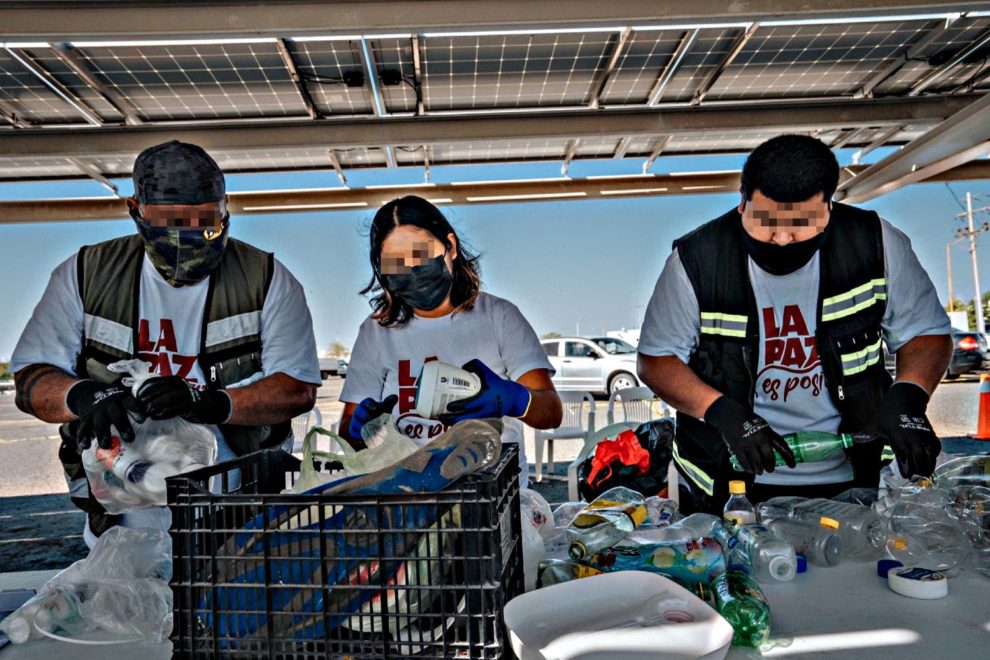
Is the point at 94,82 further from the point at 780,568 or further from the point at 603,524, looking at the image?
the point at 780,568

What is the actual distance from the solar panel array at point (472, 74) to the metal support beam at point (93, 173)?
54 mm

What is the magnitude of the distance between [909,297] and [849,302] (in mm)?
206

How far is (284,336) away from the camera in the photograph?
2.35 metres

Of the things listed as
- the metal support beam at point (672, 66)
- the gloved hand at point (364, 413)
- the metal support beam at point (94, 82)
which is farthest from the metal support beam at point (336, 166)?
the gloved hand at point (364, 413)

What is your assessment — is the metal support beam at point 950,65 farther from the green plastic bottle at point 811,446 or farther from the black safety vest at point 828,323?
the green plastic bottle at point 811,446

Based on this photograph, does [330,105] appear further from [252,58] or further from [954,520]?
[954,520]

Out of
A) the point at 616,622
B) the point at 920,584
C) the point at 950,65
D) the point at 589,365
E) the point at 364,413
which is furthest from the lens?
the point at 589,365

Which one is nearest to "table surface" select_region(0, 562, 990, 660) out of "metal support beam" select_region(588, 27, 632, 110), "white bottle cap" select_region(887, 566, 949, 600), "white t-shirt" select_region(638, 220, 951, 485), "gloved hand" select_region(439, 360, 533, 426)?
"white bottle cap" select_region(887, 566, 949, 600)

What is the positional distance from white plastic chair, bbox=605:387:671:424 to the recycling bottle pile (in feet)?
15.0

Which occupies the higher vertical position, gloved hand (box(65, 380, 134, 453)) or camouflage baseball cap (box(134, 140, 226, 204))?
camouflage baseball cap (box(134, 140, 226, 204))

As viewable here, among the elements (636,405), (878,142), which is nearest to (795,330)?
(878,142)

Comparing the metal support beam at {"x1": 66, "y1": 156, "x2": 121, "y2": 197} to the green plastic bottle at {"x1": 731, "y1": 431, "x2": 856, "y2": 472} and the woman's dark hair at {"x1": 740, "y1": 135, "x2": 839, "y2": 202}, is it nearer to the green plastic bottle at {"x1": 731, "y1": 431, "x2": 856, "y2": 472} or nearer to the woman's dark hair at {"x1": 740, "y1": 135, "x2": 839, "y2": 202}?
the woman's dark hair at {"x1": 740, "y1": 135, "x2": 839, "y2": 202}

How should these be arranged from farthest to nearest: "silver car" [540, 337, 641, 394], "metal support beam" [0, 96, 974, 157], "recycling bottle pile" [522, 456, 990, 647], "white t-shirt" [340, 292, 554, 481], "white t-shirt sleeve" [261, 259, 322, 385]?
1. "silver car" [540, 337, 641, 394]
2. "metal support beam" [0, 96, 974, 157]
3. "white t-shirt" [340, 292, 554, 481]
4. "white t-shirt sleeve" [261, 259, 322, 385]
5. "recycling bottle pile" [522, 456, 990, 647]

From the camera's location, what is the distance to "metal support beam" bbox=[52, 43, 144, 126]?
4.07 m
